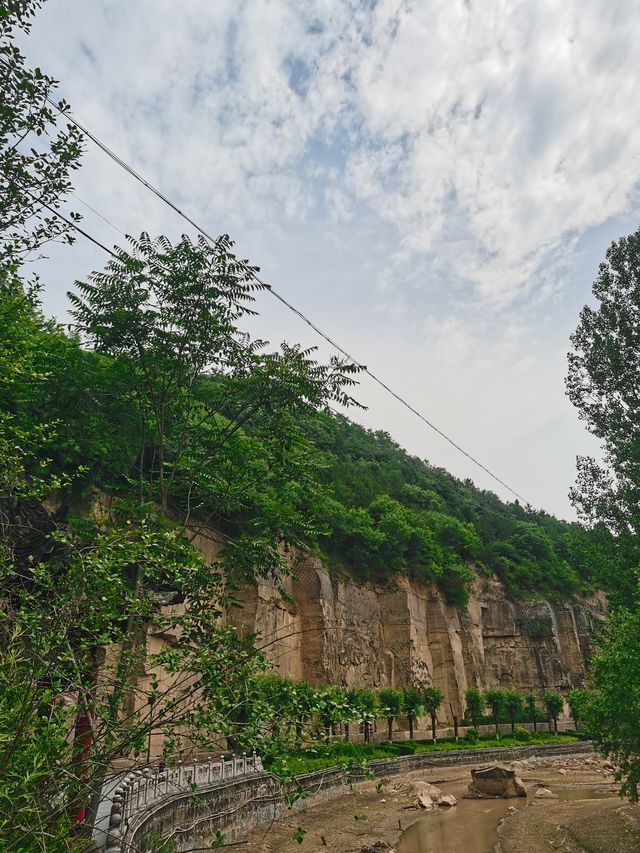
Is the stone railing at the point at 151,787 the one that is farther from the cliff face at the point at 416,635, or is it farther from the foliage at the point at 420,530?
the foliage at the point at 420,530

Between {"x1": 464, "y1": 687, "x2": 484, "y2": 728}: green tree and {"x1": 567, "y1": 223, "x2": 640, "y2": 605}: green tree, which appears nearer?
{"x1": 567, "y1": 223, "x2": 640, "y2": 605}: green tree

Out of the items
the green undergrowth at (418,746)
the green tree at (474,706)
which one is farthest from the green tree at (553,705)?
the green tree at (474,706)

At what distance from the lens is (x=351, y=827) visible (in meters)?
18.2

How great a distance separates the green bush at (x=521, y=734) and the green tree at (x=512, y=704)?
40 centimetres

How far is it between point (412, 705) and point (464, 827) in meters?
16.7

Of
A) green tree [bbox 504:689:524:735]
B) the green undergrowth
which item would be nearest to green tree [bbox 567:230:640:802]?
the green undergrowth

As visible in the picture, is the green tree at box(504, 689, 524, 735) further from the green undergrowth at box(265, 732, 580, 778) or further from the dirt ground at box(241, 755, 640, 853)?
the dirt ground at box(241, 755, 640, 853)

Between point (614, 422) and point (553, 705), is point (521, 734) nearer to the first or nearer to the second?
point (553, 705)

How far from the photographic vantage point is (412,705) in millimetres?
35062

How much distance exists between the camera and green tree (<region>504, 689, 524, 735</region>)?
40.6m

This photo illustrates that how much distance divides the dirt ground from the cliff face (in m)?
6.45

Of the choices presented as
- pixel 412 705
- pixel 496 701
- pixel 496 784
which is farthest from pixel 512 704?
pixel 496 784

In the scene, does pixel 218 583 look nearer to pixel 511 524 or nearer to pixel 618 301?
pixel 618 301

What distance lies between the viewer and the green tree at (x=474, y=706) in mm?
39875
